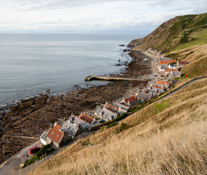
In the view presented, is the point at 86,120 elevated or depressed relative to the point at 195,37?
depressed

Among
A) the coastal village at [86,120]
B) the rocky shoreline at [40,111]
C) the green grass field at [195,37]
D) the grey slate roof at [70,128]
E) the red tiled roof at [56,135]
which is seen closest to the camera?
the red tiled roof at [56,135]

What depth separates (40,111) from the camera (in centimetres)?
4359

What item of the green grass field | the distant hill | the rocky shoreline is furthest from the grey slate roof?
the distant hill

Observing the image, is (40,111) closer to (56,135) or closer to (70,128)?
(70,128)

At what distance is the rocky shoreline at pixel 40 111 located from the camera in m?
31.8

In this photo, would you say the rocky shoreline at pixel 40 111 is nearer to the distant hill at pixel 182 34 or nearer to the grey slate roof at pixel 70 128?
the grey slate roof at pixel 70 128

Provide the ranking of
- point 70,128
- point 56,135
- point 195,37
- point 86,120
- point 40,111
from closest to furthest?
point 56,135 < point 70,128 < point 86,120 < point 40,111 < point 195,37

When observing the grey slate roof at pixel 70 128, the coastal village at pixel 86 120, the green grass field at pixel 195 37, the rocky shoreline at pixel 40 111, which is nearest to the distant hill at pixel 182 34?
the green grass field at pixel 195 37

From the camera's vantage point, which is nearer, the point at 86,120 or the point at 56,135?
the point at 56,135

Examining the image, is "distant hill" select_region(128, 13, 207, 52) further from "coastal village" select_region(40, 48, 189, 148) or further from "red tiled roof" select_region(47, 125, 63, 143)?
"red tiled roof" select_region(47, 125, 63, 143)

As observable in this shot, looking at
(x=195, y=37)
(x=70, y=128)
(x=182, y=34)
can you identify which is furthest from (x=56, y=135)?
(x=182, y=34)

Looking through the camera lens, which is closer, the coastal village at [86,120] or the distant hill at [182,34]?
the coastal village at [86,120]

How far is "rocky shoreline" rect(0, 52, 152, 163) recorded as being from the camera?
3177cm

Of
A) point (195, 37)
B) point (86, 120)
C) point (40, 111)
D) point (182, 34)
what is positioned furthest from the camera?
point (182, 34)
